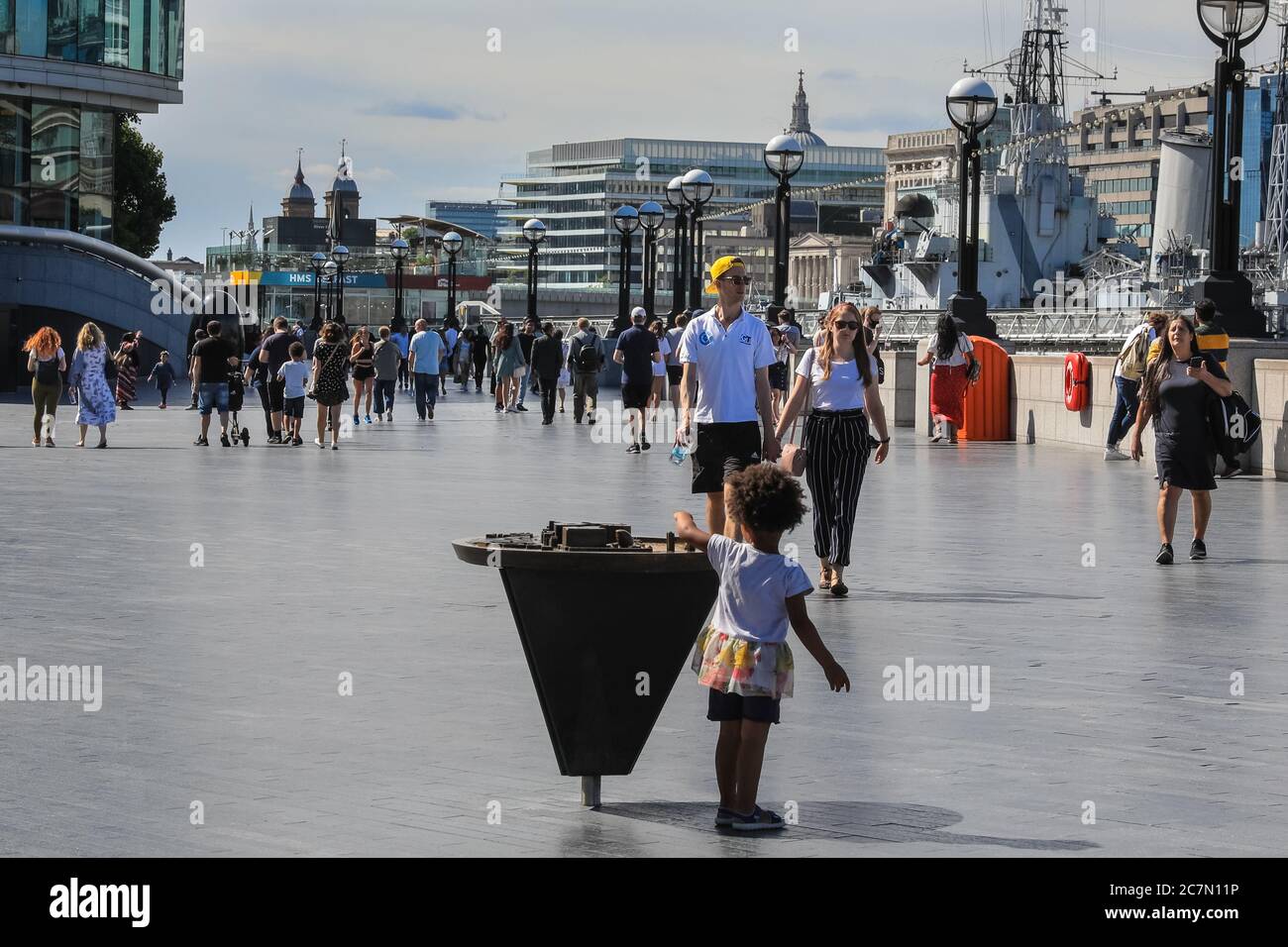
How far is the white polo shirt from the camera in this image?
10664 mm

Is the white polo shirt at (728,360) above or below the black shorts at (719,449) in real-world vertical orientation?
above

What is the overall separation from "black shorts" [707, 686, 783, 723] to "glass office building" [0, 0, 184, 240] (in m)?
48.7

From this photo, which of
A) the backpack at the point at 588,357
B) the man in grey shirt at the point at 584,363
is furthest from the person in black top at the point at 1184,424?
the backpack at the point at 588,357

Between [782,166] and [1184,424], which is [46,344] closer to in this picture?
[782,166]

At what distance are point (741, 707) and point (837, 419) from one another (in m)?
5.69

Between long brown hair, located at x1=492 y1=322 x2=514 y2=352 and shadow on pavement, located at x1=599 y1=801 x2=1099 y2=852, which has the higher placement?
long brown hair, located at x1=492 y1=322 x2=514 y2=352

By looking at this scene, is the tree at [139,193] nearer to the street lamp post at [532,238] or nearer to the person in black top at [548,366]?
the street lamp post at [532,238]

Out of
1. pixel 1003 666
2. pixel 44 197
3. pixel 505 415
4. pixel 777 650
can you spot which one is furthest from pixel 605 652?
pixel 44 197

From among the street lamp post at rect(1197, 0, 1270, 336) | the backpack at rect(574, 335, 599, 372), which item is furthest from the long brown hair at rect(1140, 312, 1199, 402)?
the backpack at rect(574, 335, 599, 372)

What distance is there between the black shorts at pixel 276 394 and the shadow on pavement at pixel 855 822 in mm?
20339

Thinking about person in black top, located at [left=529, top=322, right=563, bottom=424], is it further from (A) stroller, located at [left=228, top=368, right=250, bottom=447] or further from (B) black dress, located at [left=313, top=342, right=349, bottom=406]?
(B) black dress, located at [left=313, top=342, right=349, bottom=406]

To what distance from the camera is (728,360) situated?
35.0 feet

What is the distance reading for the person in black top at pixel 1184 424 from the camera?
12.8 meters
